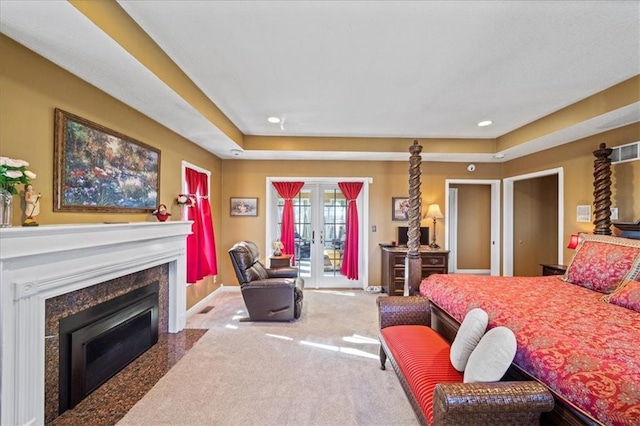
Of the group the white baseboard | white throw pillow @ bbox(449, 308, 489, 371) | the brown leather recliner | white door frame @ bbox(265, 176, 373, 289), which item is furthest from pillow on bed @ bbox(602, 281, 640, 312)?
the white baseboard

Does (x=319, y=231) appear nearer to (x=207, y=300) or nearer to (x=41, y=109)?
(x=207, y=300)

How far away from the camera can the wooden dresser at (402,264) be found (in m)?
4.46

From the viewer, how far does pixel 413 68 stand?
2410mm

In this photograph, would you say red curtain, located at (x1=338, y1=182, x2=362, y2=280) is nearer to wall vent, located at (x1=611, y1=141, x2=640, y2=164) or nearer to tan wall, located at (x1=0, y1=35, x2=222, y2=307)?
wall vent, located at (x1=611, y1=141, x2=640, y2=164)

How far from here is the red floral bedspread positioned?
1.07m

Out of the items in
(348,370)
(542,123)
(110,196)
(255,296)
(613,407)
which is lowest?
(348,370)

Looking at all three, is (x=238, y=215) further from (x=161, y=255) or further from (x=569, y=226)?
(x=569, y=226)

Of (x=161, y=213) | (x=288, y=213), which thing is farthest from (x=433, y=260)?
(x=161, y=213)

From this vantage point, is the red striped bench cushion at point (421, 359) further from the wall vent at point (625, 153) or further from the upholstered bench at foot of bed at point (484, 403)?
the wall vent at point (625, 153)

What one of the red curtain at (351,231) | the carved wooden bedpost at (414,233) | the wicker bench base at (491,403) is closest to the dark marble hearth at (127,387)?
the wicker bench base at (491,403)

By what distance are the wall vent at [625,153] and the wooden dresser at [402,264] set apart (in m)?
2.29

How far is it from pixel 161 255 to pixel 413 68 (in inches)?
125

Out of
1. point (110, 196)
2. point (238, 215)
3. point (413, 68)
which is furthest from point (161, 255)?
point (413, 68)

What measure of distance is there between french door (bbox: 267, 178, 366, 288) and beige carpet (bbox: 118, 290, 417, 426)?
1722 millimetres
